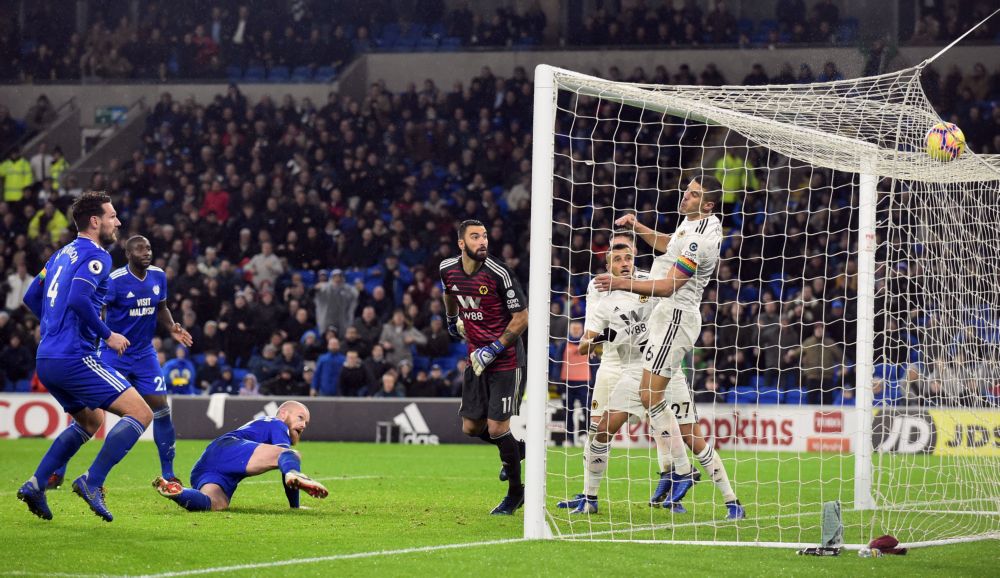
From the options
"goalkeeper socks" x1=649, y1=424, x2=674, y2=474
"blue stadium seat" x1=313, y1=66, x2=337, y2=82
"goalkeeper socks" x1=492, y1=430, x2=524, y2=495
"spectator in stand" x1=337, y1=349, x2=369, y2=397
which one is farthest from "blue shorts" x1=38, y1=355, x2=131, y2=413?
"blue stadium seat" x1=313, y1=66, x2=337, y2=82

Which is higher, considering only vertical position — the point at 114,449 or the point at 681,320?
the point at 681,320

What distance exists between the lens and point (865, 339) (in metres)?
9.40

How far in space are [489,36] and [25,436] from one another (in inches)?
519

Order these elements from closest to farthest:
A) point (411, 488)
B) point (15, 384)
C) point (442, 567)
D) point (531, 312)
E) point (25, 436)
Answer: point (442, 567), point (531, 312), point (411, 488), point (25, 436), point (15, 384)

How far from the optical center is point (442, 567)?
20.0ft

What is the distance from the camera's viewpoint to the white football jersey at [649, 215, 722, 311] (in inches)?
311

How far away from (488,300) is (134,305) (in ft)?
10.3

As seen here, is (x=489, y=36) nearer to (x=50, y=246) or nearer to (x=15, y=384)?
(x=50, y=246)

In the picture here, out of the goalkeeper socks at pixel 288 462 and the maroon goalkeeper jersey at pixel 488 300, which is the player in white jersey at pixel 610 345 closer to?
the maroon goalkeeper jersey at pixel 488 300

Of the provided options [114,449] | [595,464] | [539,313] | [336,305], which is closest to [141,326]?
[114,449]

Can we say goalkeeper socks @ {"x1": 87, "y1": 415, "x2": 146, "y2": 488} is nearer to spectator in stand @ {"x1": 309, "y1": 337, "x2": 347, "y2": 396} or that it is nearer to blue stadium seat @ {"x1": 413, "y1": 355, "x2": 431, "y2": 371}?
spectator in stand @ {"x1": 309, "y1": 337, "x2": 347, "y2": 396}

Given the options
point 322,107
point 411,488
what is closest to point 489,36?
point 322,107

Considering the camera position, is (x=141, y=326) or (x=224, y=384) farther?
(x=224, y=384)

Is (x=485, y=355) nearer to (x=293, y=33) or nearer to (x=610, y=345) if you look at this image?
(x=610, y=345)
